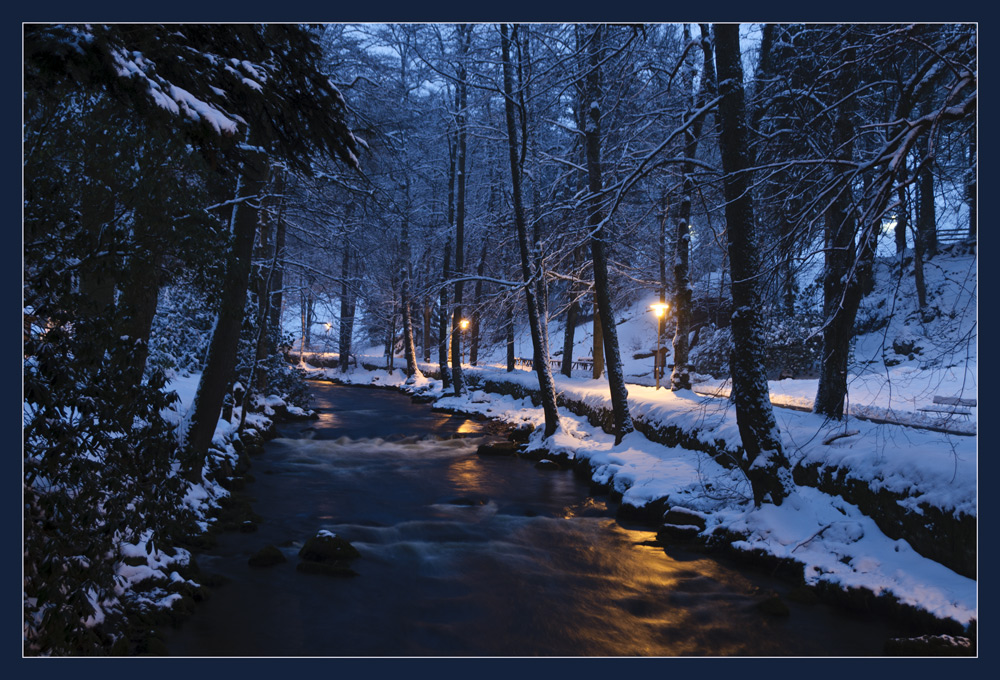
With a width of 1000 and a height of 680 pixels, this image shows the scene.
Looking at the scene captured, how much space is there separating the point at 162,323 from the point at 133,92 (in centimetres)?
1116

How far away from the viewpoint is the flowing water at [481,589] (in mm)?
5270

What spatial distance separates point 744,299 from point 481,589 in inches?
182

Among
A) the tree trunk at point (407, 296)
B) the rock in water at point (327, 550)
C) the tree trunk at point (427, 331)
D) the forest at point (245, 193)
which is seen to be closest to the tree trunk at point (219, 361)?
the forest at point (245, 193)

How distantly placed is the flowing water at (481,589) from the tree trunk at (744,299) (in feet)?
4.90

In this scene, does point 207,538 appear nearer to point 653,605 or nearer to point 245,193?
point 245,193

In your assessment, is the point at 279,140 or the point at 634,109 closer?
the point at 279,140

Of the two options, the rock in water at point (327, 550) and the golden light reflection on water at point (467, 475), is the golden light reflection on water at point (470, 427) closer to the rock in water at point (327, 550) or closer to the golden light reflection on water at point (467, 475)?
the golden light reflection on water at point (467, 475)

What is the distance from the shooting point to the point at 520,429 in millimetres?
15633

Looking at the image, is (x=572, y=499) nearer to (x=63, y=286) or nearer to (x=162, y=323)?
(x=63, y=286)

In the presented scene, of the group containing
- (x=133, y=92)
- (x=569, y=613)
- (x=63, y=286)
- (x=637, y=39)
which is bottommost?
(x=569, y=613)

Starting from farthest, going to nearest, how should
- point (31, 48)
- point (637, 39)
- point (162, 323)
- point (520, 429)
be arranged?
1. point (520, 429)
2. point (162, 323)
3. point (637, 39)
4. point (31, 48)

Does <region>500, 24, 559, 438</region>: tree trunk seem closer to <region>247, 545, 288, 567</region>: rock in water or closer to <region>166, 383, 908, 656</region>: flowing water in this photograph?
<region>166, 383, 908, 656</region>: flowing water

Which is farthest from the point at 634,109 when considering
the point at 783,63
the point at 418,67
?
the point at 418,67

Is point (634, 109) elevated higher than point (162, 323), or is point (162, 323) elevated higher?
point (634, 109)
